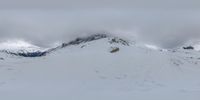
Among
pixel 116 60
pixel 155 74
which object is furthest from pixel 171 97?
pixel 116 60

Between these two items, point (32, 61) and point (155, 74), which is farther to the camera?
point (32, 61)

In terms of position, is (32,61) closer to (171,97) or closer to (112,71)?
(112,71)

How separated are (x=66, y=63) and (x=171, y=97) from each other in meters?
52.6

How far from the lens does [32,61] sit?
106 m

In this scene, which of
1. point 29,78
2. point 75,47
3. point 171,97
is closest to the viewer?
point 171,97

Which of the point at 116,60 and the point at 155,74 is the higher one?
the point at 116,60

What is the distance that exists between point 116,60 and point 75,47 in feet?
106

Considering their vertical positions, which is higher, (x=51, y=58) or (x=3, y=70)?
(x=51, y=58)

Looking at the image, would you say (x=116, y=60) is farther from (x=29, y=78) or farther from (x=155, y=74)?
(x=29, y=78)

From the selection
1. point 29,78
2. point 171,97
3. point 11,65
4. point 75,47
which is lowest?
point 171,97

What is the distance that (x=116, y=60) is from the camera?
103m

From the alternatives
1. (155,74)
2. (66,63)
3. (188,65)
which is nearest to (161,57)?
(188,65)

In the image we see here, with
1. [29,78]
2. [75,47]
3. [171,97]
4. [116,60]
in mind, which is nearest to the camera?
[171,97]

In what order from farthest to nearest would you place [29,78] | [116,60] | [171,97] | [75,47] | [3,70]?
[75,47] → [116,60] → [3,70] → [29,78] → [171,97]
